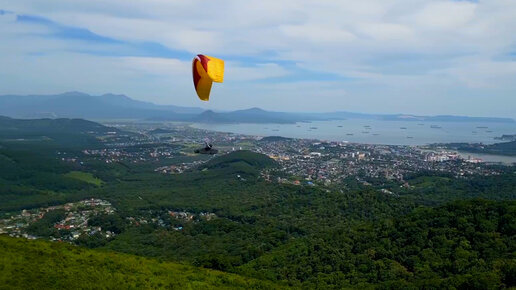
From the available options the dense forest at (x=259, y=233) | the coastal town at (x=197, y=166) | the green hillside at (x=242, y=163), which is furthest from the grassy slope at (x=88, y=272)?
the green hillside at (x=242, y=163)

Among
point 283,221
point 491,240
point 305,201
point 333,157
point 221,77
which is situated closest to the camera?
point 221,77

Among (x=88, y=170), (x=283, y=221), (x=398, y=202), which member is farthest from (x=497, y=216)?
(x=88, y=170)

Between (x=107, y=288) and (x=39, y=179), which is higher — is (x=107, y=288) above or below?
above

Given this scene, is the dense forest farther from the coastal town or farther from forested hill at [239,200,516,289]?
the coastal town

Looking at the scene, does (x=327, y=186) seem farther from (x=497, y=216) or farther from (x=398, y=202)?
(x=497, y=216)

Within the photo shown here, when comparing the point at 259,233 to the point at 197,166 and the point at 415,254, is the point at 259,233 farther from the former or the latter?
the point at 197,166
